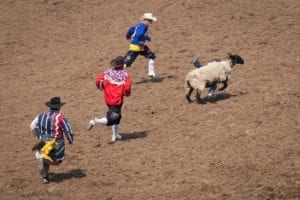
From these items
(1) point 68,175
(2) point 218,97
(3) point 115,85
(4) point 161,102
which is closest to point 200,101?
(2) point 218,97

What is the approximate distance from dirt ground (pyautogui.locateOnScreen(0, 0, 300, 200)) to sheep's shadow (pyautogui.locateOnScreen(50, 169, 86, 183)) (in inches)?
1.6

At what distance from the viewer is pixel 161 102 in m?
15.6

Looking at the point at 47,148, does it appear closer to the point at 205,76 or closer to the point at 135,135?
the point at 135,135

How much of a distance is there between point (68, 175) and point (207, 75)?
4503 millimetres

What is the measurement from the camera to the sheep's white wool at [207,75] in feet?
47.8

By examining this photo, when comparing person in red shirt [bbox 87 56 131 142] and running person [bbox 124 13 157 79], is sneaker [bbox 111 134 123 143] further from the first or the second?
running person [bbox 124 13 157 79]

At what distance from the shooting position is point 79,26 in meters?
22.7

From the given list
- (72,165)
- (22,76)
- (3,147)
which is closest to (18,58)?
(22,76)

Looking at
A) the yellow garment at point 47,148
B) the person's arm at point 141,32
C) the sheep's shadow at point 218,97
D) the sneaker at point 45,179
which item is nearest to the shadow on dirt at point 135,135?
the sheep's shadow at point 218,97

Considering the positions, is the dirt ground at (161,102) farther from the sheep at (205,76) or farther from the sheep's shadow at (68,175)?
the sheep at (205,76)

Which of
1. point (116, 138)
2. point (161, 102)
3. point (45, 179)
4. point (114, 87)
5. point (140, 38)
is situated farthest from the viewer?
point (140, 38)

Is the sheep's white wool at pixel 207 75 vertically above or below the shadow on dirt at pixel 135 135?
above

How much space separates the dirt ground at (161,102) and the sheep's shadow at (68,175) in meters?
0.04

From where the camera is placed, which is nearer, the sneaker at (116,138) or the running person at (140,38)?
the sneaker at (116,138)
